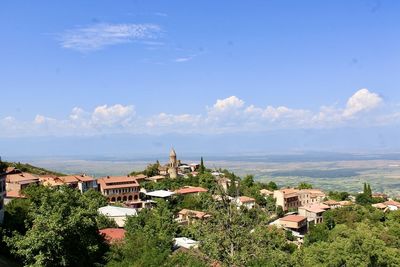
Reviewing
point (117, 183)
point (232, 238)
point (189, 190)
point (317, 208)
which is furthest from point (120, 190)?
point (232, 238)

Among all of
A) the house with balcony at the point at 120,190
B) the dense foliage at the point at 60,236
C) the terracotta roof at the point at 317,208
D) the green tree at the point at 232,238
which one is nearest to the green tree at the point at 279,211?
the terracotta roof at the point at 317,208

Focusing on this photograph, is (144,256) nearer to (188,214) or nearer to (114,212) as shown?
(114,212)

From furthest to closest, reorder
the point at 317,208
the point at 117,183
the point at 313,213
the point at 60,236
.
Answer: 1. the point at 117,183
2. the point at 317,208
3. the point at 313,213
4. the point at 60,236

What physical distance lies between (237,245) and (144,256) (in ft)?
15.8

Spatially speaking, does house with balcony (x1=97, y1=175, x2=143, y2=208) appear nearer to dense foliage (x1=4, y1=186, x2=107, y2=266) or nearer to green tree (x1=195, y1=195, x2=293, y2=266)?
dense foliage (x1=4, y1=186, x2=107, y2=266)

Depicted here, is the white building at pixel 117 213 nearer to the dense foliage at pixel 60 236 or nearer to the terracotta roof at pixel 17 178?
the terracotta roof at pixel 17 178

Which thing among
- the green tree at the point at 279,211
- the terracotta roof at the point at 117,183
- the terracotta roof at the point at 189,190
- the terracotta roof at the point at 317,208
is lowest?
the green tree at the point at 279,211

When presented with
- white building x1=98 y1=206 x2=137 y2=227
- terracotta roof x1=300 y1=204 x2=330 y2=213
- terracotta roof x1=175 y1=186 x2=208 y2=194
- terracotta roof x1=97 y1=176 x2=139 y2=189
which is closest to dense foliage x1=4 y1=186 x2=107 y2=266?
white building x1=98 y1=206 x2=137 y2=227

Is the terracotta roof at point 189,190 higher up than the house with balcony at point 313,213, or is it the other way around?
the terracotta roof at point 189,190

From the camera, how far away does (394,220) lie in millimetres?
61594

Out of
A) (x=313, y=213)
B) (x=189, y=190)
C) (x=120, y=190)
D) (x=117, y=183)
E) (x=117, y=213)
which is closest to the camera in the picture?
(x=117, y=213)

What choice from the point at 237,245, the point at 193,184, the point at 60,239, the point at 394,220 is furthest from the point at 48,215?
the point at 193,184

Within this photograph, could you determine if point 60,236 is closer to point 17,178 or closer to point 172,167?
point 17,178

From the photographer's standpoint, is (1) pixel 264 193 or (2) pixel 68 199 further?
(1) pixel 264 193
